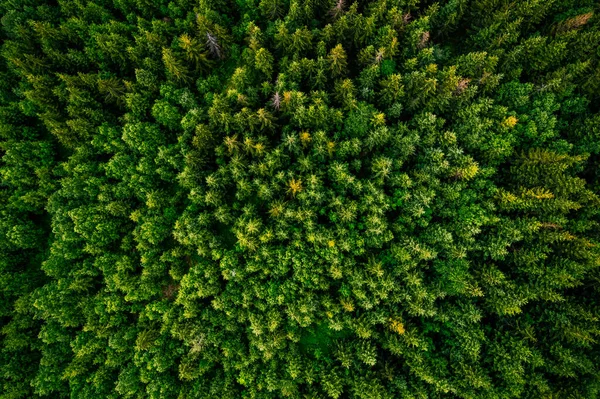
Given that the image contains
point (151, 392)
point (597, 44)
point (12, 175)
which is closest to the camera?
point (151, 392)

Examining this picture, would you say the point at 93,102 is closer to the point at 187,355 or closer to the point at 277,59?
the point at 277,59

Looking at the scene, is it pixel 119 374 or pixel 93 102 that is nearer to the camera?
pixel 119 374

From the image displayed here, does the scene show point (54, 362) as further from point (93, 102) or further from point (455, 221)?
point (455, 221)

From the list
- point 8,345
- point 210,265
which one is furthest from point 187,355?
point 8,345

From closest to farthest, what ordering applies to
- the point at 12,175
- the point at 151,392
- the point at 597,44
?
the point at 151,392
the point at 597,44
the point at 12,175

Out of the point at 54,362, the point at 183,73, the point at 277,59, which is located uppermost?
the point at 277,59

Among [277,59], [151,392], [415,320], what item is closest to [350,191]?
[415,320]

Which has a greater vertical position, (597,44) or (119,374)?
(597,44)
